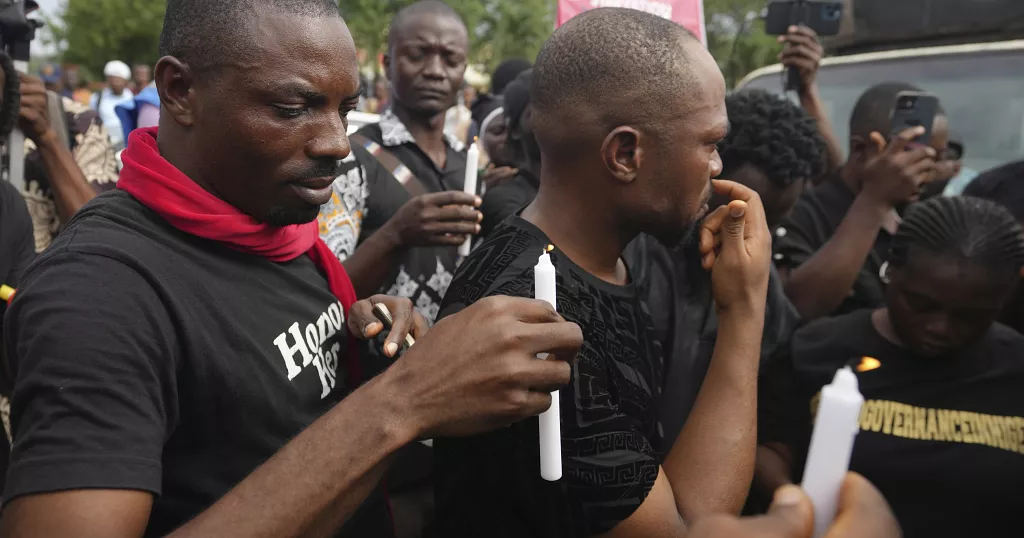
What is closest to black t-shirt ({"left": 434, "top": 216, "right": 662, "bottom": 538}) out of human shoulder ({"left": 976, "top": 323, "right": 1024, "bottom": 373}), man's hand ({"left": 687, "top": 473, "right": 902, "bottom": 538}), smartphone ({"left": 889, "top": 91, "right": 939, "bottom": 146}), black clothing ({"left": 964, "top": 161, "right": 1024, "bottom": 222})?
man's hand ({"left": 687, "top": 473, "right": 902, "bottom": 538})

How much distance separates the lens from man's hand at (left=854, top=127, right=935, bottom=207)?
118 inches

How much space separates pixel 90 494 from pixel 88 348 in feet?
0.65

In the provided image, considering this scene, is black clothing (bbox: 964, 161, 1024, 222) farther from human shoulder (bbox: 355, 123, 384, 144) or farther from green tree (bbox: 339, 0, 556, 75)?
green tree (bbox: 339, 0, 556, 75)

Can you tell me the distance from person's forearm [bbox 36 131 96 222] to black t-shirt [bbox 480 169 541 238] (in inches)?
60.4

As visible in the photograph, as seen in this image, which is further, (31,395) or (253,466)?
(253,466)

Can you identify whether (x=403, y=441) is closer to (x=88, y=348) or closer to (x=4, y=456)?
(x=88, y=348)

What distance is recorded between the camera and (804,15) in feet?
13.1

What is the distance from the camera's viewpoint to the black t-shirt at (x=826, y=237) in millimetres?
3287

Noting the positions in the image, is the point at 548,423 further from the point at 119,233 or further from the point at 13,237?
the point at 13,237

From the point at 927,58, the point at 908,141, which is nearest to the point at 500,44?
the point at 927,58

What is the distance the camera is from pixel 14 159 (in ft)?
9.17

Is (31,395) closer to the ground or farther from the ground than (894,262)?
farther from the ground

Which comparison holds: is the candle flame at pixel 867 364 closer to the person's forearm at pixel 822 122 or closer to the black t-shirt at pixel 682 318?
the black t-shirt at pixel 682 318

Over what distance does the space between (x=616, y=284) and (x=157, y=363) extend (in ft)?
3.23
